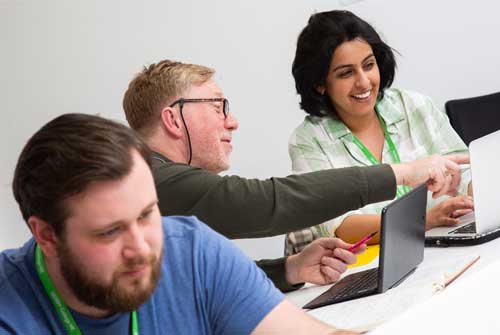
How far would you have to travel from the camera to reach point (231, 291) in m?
1.49

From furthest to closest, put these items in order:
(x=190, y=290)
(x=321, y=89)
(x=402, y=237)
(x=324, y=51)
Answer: (x=321, y=89)
(x=324, y=51)
(x=402, y=237)
(x=190, y=290)

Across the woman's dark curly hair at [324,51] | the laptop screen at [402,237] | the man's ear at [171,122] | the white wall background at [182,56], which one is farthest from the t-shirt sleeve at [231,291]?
the white wall background at [182,56]

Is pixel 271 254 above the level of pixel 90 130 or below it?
below

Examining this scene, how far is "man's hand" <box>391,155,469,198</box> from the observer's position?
2.01 meters

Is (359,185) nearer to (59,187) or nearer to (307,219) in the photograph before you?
(307,219)

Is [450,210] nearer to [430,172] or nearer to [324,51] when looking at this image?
[430,172]

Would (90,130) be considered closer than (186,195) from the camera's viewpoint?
Yes

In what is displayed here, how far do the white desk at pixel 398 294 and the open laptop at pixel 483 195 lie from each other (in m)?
0.03

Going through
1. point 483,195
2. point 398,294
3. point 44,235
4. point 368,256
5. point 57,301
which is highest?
point 44,235

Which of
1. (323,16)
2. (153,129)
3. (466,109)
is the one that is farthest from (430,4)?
(153,129)

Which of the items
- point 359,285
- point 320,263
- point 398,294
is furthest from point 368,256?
point 398,294

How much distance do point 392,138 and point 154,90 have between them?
1.08 m

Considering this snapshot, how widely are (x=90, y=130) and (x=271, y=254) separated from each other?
2913 mm

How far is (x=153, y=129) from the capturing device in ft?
7.14
